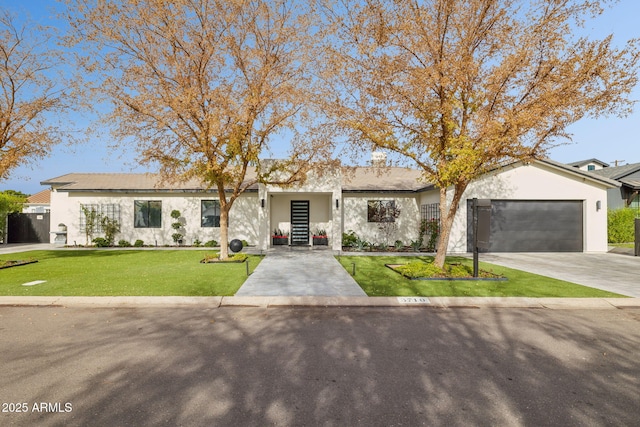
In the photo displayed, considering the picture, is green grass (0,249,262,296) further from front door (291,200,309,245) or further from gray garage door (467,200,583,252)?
gray garage door (467,200,583,252)

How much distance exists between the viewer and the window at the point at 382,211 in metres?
18.8

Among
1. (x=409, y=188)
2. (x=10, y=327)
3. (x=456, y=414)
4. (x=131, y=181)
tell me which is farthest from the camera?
(x=131, y=181)

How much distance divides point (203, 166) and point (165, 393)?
30.0 feet

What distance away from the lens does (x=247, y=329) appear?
5570 mm

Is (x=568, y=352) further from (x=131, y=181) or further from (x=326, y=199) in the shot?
(x=131, y=181)

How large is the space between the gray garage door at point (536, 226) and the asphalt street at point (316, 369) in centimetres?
1098

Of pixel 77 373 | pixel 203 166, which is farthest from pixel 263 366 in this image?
pixel 203 166

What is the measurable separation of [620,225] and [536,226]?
8.36m

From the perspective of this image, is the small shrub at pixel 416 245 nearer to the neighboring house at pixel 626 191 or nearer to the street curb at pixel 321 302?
the street curb at pixel 321 302

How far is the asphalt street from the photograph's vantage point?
3139 millimetres

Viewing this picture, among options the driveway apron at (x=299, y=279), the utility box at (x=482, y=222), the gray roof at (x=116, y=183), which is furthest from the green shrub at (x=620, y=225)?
the gray roof at (x=116, y=183)

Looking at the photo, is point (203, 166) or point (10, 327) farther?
point (203, 166)

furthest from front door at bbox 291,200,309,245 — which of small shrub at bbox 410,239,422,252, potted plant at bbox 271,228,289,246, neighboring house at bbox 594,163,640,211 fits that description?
neighboring house at bbox 594,163,640,211

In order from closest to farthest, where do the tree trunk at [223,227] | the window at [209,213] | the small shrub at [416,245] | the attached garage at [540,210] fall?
the tree trunk at [223,227] < the attached garage at [540,210] < the small shrub at [416,245] < the window at [209,213]
